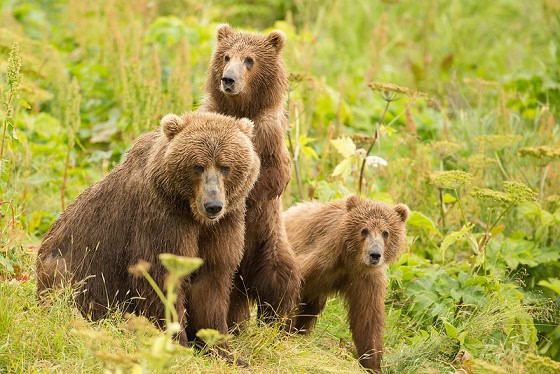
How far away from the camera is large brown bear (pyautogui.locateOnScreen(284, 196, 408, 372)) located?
6.24 m

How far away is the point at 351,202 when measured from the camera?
21.3 ft

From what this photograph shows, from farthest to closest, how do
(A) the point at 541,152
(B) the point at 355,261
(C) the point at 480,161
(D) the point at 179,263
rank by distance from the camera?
(C) the point at 480,161 < (A) the point at 541,152 < (B) the point at 355,261 < (D) the point at 179,263

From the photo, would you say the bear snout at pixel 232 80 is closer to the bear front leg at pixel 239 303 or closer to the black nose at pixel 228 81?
the black nose at pixel 228 81

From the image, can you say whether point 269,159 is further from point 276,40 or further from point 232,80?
point 276,40

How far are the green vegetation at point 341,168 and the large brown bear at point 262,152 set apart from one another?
25cm

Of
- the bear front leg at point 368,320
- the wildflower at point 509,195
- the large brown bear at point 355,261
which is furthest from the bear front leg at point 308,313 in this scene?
the wildflower at point 509,195

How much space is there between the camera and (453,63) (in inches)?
503

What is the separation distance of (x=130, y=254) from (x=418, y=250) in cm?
298

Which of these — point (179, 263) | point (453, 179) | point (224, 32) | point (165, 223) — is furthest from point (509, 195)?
point (179, 263)

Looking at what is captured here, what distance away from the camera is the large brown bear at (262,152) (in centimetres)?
595

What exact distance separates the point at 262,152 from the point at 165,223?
2.97ft

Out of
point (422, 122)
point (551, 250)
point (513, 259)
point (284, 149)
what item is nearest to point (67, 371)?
point (284, 149)

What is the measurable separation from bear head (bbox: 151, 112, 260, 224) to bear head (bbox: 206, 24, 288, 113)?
2.11ft

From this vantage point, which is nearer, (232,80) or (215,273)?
(215,273)
